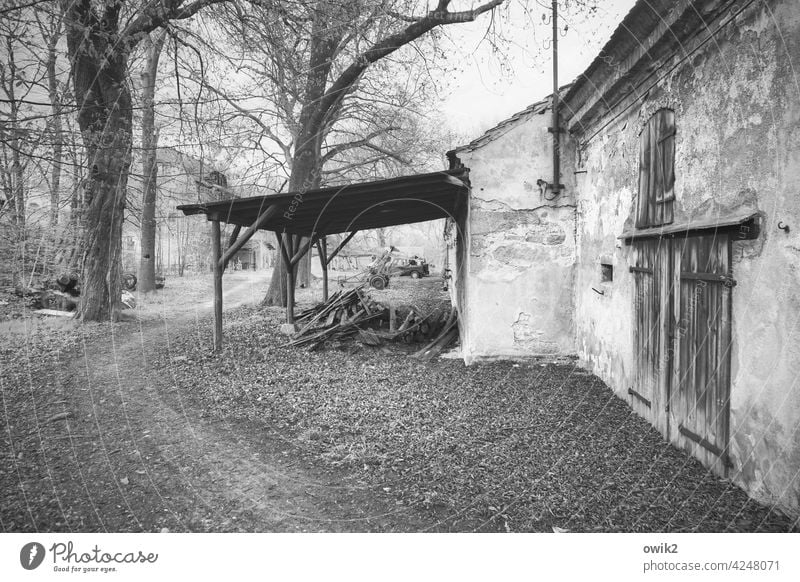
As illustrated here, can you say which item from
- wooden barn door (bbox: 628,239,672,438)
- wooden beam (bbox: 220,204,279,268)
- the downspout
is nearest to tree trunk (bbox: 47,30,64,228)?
wooden beam (bbox: 220,204,279,268)

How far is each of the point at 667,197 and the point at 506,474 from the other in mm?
3005

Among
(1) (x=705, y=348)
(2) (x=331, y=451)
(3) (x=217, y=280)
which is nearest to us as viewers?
(1) (x=705, y=348)

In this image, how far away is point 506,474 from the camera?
323cm

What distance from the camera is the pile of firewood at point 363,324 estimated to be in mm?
8062

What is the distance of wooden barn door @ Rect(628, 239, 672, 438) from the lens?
3818 mm

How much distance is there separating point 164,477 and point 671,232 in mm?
4761

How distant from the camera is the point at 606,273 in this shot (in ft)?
17.9

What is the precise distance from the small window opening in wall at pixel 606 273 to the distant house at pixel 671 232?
0.02 meters

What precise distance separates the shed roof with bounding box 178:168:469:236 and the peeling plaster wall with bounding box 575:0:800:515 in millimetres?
3178

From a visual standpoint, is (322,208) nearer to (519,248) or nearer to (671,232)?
(519,248)

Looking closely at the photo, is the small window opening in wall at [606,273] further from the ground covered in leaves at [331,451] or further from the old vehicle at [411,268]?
the old vehicle at [411,268]

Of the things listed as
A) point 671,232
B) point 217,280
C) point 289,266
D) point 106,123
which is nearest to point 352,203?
point 289,266
